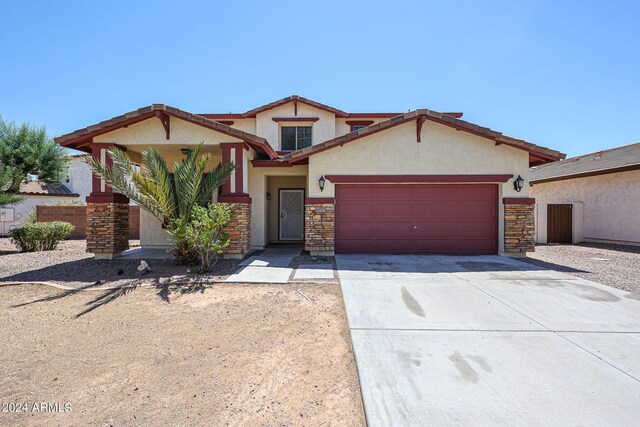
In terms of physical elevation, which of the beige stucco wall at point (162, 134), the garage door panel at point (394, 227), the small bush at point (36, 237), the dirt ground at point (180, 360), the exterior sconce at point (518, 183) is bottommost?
the dirt ground at point (180, 360)

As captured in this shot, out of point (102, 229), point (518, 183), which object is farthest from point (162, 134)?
Result: point (518, 183)

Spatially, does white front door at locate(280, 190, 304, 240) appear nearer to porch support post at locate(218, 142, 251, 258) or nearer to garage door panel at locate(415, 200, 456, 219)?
porch support post at locate(218, 142, 251, 258)

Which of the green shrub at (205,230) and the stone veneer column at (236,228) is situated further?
the stone veneer column at (236,228)

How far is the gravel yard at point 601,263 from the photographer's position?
6.81 m

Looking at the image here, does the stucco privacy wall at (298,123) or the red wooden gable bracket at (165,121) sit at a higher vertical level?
the stucco privacy wall at (298,123)

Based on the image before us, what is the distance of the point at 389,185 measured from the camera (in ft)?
32.0

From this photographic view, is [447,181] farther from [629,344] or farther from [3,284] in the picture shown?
[3,284]

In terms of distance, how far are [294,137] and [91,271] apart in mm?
10149

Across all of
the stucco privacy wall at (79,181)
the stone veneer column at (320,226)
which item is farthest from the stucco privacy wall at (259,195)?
the stucco privacy wall at (79,181)

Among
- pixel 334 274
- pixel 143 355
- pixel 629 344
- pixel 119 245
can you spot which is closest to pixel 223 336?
pixel 143 355

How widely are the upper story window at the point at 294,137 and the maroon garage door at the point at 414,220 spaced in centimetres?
583

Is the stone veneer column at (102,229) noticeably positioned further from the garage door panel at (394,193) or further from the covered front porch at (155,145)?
the garage door panel at (394,193)

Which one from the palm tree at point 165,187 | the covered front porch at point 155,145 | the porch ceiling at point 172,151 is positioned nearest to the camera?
the palm tree at point 165,187

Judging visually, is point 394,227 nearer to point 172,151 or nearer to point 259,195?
point 259,195
